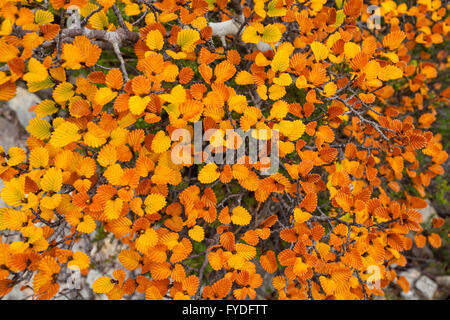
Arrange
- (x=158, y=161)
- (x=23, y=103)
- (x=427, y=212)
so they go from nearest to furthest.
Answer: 1. (x=158, y=161)
2. (x=427, y=212)
3. (x=23, y=103)

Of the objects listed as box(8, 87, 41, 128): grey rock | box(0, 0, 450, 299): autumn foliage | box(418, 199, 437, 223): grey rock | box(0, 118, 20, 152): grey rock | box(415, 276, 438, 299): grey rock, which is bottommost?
box(415, 276, 438, 299): grey rock

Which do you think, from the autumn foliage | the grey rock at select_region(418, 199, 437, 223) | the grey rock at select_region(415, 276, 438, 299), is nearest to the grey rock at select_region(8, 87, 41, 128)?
the autumn foliage

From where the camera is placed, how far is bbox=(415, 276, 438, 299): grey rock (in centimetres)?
363

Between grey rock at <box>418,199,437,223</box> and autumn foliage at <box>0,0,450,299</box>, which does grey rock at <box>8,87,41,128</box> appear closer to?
autumn foliage at <box>0,0,450,299</box>

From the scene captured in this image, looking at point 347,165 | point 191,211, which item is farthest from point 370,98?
point 191,211

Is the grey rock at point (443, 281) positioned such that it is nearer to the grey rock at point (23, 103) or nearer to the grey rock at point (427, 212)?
the grey rock at point (427, 212)

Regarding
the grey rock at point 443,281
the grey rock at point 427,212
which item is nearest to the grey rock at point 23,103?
the grey rock at point 427,212

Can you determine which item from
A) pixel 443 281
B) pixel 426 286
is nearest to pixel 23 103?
pixel 426 286

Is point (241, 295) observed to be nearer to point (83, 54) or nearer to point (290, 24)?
point (83, 54)

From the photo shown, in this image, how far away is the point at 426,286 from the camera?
368 cm

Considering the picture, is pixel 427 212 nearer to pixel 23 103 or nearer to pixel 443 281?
pixel 443 281

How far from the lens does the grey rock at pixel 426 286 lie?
11.9ft

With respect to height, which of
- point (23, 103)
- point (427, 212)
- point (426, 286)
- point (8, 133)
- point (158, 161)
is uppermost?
point (158, 161)
